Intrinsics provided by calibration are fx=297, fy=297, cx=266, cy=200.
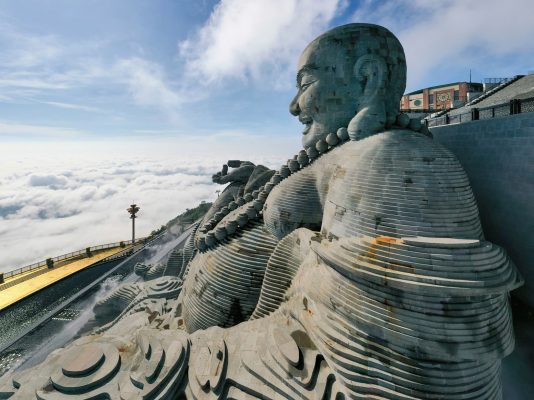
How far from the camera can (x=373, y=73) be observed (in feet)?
23.1

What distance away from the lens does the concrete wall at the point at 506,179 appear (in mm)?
6277

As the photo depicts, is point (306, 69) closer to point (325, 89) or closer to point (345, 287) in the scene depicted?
point (325, 89)

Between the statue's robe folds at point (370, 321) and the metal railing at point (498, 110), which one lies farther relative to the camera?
the metal railing at point (498, 110)

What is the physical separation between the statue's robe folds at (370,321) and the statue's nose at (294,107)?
244 cm

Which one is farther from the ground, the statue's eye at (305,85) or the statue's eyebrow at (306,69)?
the statue's eyebrow at (306,69)

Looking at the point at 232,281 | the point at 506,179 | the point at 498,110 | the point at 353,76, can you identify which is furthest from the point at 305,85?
the point at 232,281

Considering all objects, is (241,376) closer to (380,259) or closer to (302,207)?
(380,259)

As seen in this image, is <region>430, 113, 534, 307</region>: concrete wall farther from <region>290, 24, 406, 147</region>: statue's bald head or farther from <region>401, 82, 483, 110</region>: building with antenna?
<region>401, 82, 483, 110</region>: building with antenna

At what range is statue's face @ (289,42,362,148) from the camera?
7393 millimetres

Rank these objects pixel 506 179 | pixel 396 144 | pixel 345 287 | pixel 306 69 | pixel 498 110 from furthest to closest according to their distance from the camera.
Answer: pixel 306 69 < pixel 498 110 < pixel 506 179 < pixel 396 144 < pixel 345 287

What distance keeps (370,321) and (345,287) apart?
2.07 feet

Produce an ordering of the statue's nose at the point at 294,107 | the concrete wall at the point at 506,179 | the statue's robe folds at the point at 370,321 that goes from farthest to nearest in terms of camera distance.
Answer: the statue's nose at the point at 294,107 → the concrete wall at the point at 506,179 → the statue's robe folds at the point at 370,321

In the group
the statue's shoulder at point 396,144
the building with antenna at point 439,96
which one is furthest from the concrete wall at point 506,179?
the building with antenna at point 439,96

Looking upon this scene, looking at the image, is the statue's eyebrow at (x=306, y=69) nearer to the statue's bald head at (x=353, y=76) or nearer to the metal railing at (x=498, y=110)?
the statue's bald head at (x=353, y=76)
